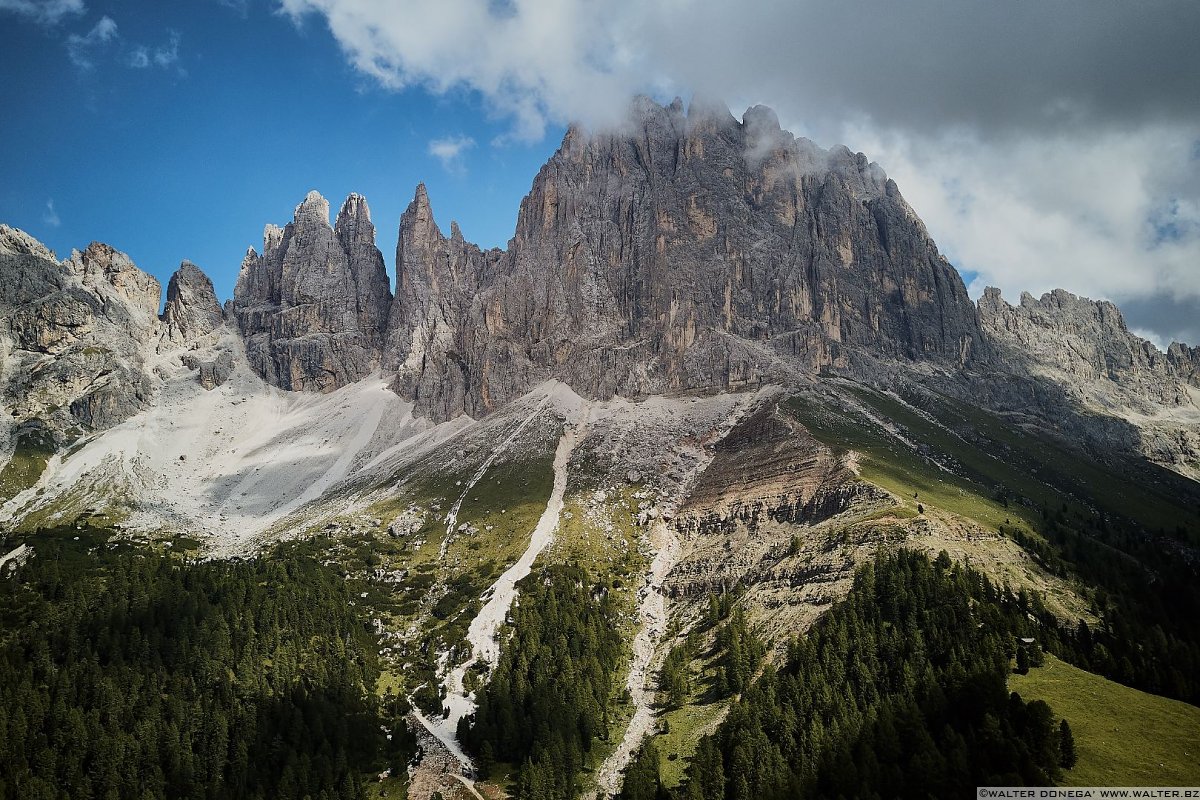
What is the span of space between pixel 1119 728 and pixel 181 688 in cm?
13017

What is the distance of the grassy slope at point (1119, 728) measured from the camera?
85938 millimetres

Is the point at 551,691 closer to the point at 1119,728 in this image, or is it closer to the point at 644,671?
the point at 644,671

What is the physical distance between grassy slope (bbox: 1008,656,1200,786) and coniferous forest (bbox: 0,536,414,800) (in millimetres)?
90554

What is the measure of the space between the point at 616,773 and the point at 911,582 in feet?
187

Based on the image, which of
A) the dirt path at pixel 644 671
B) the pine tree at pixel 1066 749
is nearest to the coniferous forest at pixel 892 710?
the pine tree at pixel 1066 749

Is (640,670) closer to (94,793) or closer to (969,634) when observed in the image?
(969,634)

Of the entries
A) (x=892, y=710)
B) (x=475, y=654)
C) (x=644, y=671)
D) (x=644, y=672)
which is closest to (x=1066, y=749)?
(x=892, y=710)

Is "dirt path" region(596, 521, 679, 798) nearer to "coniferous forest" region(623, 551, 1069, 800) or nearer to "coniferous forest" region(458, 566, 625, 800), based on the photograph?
"coniferous forest" region(458, 566, 625, 800)

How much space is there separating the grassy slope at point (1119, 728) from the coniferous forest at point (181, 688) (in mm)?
90554

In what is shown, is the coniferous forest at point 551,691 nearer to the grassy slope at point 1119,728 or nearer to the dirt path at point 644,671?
the dirt path at point 644,671

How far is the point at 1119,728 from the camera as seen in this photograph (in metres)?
94.9

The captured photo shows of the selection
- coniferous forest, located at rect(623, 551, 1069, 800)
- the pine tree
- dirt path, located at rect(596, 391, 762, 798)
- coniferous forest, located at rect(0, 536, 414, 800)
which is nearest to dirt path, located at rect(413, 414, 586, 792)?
coniferous forest, located at rect(0, 536, 414, 800)

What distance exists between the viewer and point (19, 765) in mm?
110375

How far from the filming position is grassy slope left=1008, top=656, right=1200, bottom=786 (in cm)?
8594
